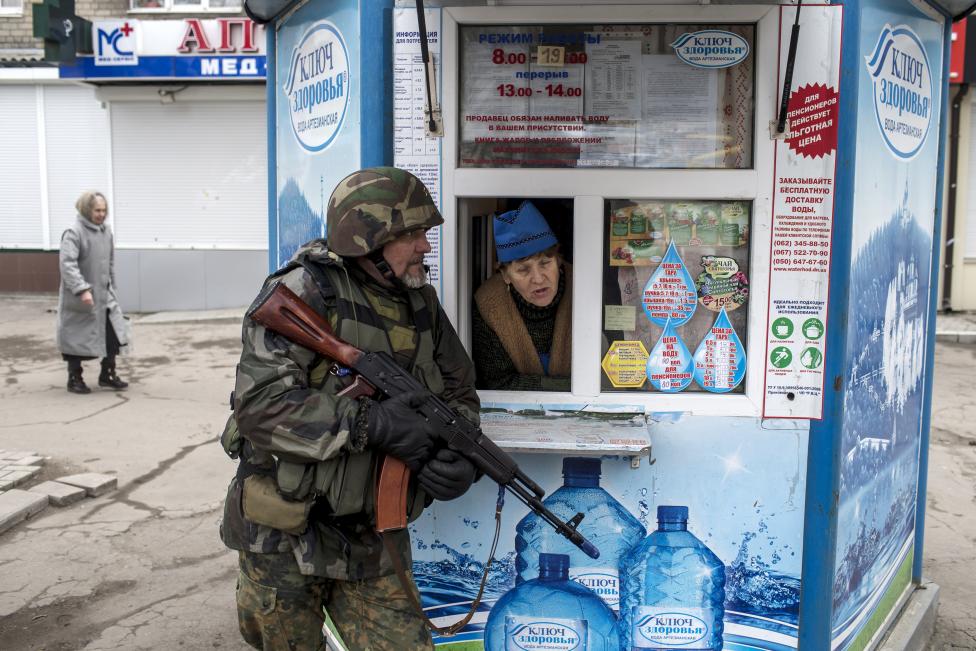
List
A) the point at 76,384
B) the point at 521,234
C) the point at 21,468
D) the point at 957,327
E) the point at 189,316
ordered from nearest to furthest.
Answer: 1. the point at 521,234
2. the point at 21,468
3. the point at 76,384
4. the point at 957,327
5. the point at 189,316

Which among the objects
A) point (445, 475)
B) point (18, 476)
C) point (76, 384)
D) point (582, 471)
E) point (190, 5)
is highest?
point (190, 5)

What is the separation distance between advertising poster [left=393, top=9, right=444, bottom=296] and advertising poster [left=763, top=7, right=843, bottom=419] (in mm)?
1052

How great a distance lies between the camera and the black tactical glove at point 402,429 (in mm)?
2418

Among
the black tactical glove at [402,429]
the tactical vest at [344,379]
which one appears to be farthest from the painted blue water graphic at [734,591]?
the black tactical glove at [402,429]

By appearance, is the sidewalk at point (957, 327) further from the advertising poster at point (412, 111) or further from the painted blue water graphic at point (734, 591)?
the advertising poster at point (412, 111)

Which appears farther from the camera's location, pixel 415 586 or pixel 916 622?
pixel 916 622

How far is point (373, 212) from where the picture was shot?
8.38 ft

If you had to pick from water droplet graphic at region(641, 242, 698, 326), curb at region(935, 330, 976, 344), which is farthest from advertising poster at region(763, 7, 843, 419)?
curb at region(935, 330, 976, 344)

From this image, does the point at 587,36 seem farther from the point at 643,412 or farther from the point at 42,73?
the point at 42,73

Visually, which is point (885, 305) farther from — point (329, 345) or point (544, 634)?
point (329, 345)

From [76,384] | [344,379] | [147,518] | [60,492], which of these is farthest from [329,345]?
[76,384]

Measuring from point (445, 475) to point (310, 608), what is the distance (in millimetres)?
620

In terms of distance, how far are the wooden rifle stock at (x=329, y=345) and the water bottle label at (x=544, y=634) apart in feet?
2.49

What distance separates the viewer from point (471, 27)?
2953mm
